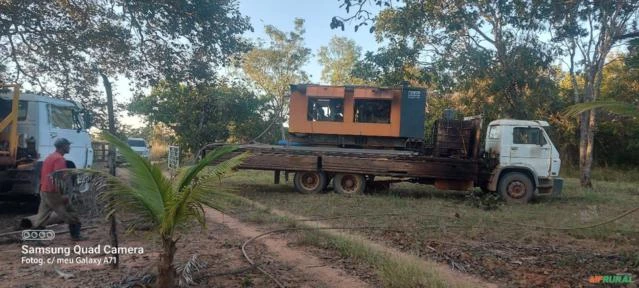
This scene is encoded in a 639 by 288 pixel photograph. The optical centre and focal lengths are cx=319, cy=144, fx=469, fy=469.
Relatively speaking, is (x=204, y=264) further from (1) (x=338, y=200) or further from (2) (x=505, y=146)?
(2) (x=505, y=146)

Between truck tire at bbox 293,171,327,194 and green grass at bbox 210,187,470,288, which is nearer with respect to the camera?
green grass at bbox 210,187,470,288

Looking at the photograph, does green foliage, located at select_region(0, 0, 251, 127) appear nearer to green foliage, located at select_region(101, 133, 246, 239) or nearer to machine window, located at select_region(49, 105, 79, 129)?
machine window, located at select_region(49, 105, 79, 129)

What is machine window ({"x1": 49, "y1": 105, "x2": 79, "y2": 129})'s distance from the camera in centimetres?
957

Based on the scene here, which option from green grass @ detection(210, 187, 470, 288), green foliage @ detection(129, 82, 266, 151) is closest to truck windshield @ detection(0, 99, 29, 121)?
green grass @ detection(210, 187, 470, 288)

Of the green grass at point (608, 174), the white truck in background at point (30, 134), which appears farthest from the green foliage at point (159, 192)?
the green grass at point (608, 174)

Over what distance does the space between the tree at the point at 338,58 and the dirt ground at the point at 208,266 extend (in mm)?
30758

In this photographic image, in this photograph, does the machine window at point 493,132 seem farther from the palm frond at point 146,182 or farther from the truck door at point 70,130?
the palm frond at point 146,182

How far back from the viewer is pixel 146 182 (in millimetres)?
4277

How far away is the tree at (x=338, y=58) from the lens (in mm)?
37156

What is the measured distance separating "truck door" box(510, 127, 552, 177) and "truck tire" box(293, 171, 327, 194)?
5091mm

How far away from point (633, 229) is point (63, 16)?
1287 centimetres

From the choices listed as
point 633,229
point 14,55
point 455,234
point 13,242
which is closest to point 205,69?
point 14,55

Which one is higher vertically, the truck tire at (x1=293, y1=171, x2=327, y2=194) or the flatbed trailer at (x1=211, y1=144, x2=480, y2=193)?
the flatbed trailer at (x1=211, y1=144, x2=480, y2=193)

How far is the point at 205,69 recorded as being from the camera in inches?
498
